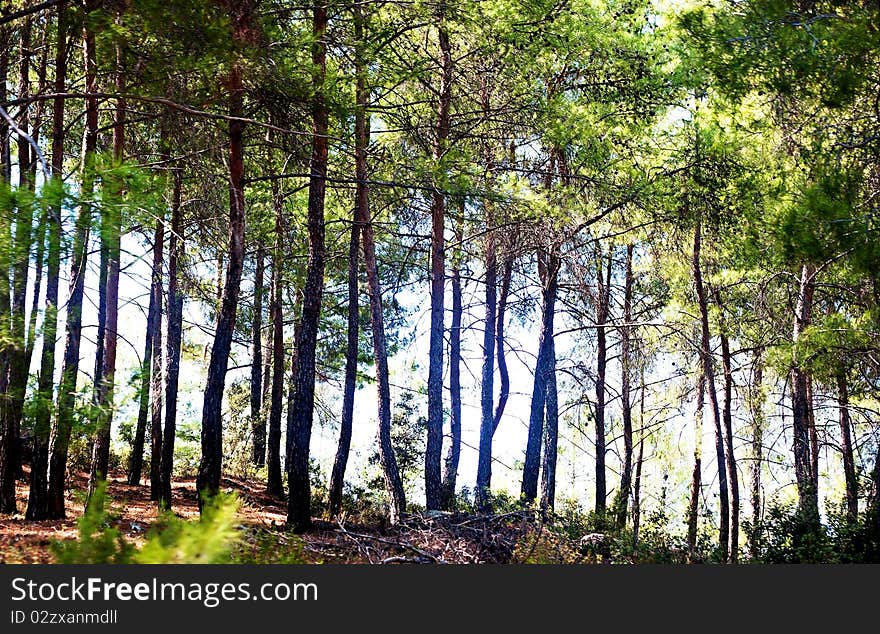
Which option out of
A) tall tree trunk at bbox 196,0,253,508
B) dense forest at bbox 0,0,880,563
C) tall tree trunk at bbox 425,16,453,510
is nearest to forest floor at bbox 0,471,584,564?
dense forest at bbox 0,0,880,563

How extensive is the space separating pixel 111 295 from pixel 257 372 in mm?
5960

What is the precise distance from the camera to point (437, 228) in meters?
13.2

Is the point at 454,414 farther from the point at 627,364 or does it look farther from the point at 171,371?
the point at 627,364

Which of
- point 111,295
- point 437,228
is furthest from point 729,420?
point 111,295

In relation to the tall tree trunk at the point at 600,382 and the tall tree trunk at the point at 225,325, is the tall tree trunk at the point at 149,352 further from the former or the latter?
the tall tree trunk at the point at 600,382

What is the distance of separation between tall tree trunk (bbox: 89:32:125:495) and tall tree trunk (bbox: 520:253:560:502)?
22.1 feet

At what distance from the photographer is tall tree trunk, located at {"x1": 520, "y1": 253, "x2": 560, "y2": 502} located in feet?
47.4

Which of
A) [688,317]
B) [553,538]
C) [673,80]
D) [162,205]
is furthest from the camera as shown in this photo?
[688,317]

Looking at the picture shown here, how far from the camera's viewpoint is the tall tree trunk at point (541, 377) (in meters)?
14.5

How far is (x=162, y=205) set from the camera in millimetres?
7570

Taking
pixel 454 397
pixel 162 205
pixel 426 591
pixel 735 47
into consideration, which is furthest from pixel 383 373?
pixel 426 591

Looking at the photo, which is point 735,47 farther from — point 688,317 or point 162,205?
point 688,317

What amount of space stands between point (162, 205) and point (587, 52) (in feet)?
22.6

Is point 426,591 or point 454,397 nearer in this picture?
point 426,591
